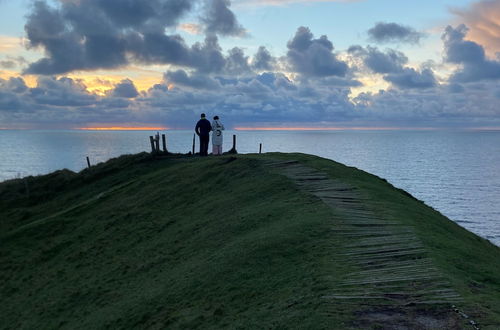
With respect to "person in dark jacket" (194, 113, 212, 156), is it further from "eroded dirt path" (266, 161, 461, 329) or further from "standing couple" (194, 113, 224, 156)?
"eroded dirt path" (266, 161, 461, 329)

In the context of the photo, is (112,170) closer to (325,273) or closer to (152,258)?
(152,258)

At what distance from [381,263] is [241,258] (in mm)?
4306

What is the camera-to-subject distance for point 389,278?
397 inches

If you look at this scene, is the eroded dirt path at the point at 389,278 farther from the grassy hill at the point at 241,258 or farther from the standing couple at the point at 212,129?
the standing couple at the point at 212,129

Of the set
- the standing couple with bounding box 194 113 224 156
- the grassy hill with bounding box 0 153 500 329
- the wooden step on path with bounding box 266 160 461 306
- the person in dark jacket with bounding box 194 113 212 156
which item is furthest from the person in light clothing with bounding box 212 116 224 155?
the wooden step on path with bounding box 266 160 461 306

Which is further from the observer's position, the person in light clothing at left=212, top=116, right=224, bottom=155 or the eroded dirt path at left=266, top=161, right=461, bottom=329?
the person in light clothing at left=212, top=116, right=224, bottom=155

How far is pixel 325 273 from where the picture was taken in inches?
421

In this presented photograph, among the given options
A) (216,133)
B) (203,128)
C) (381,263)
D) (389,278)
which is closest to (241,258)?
(381,263)

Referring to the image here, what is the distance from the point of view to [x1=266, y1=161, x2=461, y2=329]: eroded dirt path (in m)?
8.41

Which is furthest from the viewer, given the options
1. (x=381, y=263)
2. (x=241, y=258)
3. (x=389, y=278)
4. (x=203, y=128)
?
(x=203, y=128)

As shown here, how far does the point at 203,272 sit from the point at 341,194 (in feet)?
23.2

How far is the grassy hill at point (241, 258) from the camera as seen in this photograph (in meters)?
9.36

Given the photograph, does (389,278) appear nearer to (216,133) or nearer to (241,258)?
(241,258)

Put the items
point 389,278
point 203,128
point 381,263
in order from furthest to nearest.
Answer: point 203,128, point 381,263, point 389,278
